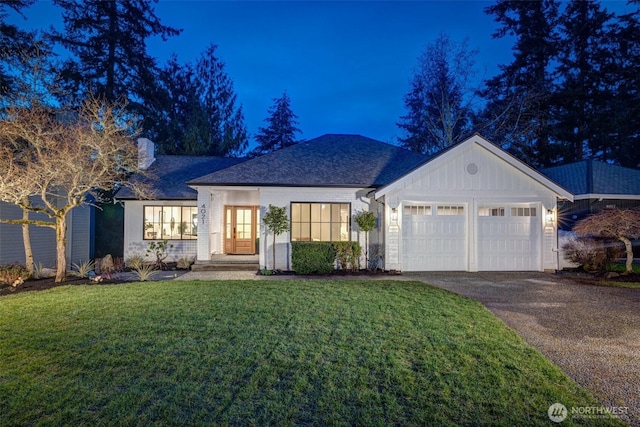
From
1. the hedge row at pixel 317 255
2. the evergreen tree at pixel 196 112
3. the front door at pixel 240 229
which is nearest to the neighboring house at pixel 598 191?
the hedge row at pixel 317 255

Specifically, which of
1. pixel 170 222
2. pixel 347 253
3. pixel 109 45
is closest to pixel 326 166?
pixel 347 253

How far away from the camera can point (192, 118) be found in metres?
23.0

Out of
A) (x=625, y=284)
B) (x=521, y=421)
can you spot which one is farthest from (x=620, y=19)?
(x=521, y=421)

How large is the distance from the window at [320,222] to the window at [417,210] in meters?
1.98

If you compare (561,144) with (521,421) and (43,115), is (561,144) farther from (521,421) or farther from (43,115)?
(43,115)

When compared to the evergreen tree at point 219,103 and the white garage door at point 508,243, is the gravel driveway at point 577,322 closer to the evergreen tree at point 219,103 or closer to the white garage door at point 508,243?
the white garage door at point 508,243

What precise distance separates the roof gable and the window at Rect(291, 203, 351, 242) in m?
1.70

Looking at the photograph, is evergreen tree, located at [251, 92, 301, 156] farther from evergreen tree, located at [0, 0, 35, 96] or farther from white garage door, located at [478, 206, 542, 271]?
white garage door, located at [478, 206, 542, 271]

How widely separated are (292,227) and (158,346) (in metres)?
7.07

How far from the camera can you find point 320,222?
1098 centimetres

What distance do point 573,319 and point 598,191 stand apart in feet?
36.4

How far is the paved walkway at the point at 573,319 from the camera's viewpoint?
3.34m

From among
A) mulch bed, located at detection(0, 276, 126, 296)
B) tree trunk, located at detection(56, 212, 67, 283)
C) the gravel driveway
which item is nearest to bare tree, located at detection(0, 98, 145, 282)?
tree trunk, located at detection(56, 212, 67, 283)

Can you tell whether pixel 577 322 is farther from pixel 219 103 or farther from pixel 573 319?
pixel 219 103
